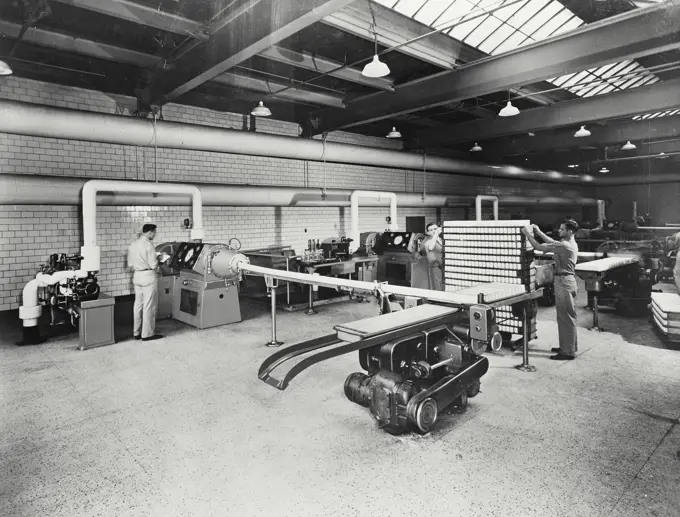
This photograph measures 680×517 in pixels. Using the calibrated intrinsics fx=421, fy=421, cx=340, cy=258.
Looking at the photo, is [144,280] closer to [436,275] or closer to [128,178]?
[128,178]

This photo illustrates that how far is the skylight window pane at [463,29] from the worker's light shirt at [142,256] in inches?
209

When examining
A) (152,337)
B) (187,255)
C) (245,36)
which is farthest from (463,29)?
(152,337)

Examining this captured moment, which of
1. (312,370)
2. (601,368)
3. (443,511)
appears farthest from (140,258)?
(601,368)

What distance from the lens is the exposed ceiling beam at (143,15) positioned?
461 cm

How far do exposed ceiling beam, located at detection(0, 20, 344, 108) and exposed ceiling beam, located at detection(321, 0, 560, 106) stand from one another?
2404 mm

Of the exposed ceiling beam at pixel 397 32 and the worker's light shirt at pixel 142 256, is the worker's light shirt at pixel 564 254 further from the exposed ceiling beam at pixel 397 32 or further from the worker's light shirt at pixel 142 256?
the worker's light shirt at pixel 142 256

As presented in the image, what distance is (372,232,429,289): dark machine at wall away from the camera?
914cm

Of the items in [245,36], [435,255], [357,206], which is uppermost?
[245,36]

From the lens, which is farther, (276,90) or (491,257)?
(276,90)

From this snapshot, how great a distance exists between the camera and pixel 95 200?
6070 millimetres

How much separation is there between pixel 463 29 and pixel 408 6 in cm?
106

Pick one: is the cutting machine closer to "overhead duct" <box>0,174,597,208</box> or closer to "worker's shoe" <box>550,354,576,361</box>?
"worker's shoe" <box>550,354,576,361</box>

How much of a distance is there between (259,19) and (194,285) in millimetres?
4112

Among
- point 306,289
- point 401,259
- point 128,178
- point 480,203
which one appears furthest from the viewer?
point 480,203
